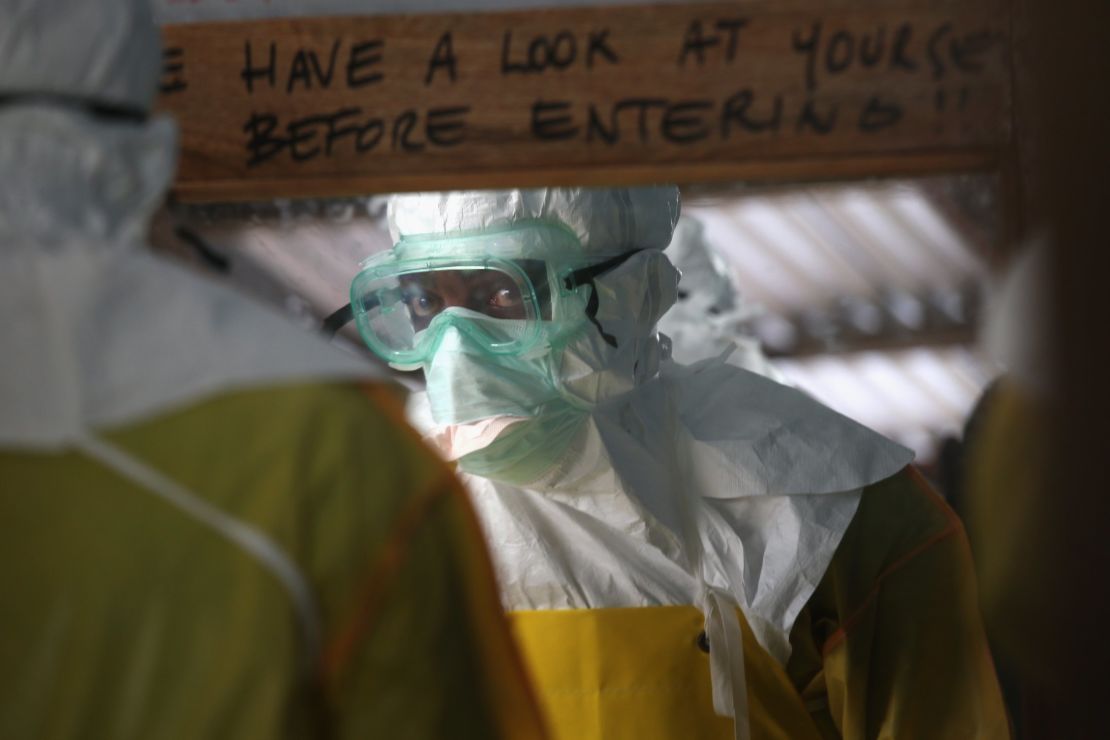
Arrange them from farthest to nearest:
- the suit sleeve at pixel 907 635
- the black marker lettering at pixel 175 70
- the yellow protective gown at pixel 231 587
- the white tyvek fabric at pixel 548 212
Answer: the white tyvek fabric at pixel 548 212
the suit sleeve at pixel 907 635
the black marker lettering at pixel 175 70
the yellow protective gown at pixel 231 587

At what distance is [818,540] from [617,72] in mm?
974

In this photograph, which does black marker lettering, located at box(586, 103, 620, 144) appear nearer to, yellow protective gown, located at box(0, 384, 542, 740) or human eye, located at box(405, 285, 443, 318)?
yellow protective gown, located at box(0, 384, 542, 740)

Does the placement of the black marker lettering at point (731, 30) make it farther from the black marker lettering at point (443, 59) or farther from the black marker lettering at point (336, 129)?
the black marker lettering at point (336, 129)

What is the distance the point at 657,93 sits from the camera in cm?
147

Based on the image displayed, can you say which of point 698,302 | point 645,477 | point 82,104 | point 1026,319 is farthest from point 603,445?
point 698,302

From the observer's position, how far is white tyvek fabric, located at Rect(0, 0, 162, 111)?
1093 mm

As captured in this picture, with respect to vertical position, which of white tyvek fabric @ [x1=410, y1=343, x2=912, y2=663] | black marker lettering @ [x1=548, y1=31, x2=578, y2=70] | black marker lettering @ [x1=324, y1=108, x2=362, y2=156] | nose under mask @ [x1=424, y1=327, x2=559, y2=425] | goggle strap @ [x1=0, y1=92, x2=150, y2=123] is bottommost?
white tyvek fabric @ [x1=410, y1=343, x2=912, y2=663]

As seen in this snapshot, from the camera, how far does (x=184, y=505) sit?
101cm

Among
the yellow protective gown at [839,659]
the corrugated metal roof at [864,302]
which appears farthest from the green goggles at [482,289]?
the corrugated metal roof at [864,302]

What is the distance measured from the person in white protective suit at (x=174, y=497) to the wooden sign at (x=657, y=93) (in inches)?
16.1

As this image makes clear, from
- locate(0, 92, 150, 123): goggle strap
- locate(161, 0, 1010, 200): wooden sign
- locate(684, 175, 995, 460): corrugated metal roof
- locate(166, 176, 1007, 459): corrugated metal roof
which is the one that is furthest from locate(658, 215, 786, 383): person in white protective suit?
locate(0, 92, 150, 123): goggle strap

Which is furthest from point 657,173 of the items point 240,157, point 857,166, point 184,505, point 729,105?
point 184,505

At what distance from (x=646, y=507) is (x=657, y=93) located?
980 mm

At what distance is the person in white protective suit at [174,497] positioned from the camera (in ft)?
3.24
